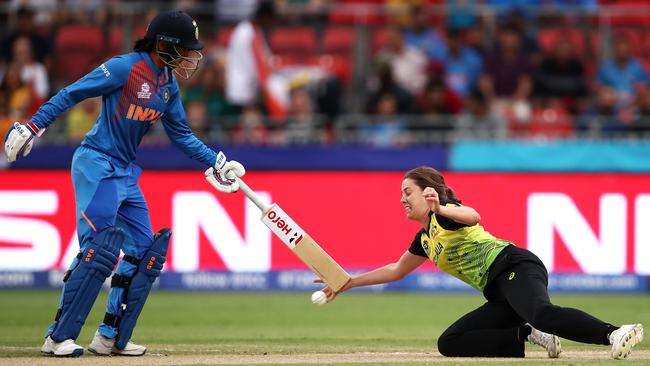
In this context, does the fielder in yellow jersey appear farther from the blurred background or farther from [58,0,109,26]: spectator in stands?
[58,0,109,26]: spectator in stands

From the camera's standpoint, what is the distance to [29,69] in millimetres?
16625

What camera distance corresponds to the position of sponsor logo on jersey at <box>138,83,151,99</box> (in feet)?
27.7

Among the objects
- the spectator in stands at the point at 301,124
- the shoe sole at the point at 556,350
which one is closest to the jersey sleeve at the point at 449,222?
the shoe sole at the point at 556,350

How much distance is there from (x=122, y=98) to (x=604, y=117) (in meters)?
9.44

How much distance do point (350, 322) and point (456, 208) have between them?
428 centimetres

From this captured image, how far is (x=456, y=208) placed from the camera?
25.9ft

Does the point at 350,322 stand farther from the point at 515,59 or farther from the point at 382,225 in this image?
the point at 515,59

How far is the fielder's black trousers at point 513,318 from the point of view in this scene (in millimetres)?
7637

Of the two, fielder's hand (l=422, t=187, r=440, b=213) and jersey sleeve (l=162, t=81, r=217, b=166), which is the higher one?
jersey sleeve (l=162, t=81, r=217, b=166)

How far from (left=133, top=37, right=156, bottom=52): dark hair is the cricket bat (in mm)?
1237

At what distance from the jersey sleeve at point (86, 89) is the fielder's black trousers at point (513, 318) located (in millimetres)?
3054

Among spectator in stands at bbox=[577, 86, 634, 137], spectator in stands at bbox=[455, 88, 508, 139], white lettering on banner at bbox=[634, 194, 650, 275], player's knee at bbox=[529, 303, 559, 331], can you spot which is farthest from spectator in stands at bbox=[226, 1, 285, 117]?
player's knee at bbox=[529, 303, 559, 331]

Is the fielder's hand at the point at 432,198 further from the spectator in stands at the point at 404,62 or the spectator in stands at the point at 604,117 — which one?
the spectator in stands at the point at 404,62

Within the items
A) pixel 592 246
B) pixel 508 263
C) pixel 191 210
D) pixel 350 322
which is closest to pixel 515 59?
pixel 592 246
